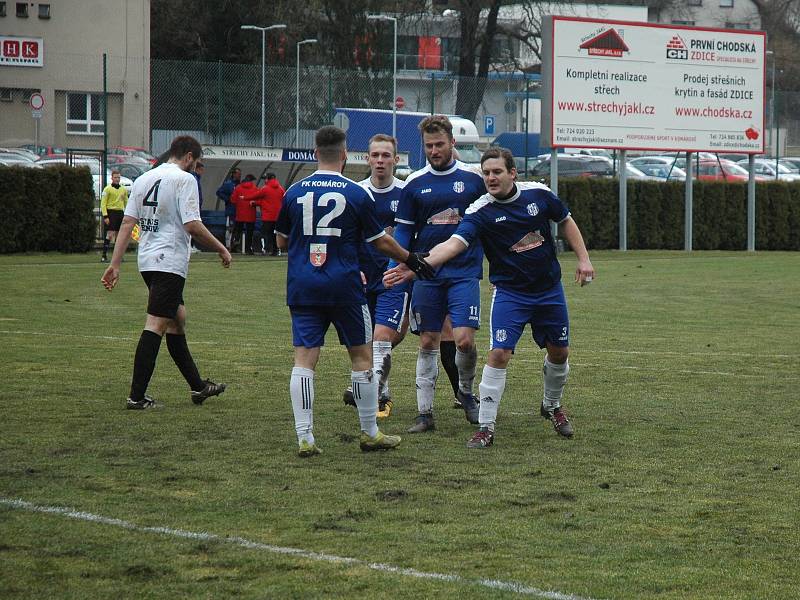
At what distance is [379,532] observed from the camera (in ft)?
19.3

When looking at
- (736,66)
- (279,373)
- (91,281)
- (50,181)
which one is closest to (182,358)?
(279,373)

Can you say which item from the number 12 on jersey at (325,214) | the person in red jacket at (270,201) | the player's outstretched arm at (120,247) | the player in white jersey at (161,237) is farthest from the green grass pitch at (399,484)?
the person in red jacket at (270,201)

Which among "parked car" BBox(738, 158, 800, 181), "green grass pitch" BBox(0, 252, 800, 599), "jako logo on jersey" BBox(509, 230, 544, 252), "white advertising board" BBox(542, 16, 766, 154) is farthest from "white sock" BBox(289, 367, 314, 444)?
"parked car" BBox(738, 158, 800, 181)

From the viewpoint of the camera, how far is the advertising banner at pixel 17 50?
48.2 metres

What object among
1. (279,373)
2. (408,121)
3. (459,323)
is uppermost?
(408,121)

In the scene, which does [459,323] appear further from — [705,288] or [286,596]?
[705,288]

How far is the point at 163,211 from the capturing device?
9.45 meters

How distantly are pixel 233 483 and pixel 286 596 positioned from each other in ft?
6.79

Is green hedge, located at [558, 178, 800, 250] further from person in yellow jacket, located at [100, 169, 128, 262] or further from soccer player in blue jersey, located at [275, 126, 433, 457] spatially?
soccer player in blue jersey, located at [275, 126, 433, 457]

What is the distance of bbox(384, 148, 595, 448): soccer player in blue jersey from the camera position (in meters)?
8.27

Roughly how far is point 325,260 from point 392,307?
1.94 metres

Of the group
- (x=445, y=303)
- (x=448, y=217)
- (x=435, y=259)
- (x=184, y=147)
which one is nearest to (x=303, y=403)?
(x=435, y=259)

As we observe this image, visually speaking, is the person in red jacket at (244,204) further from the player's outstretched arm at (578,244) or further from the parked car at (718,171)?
the player's outstretched arm at (578,244)

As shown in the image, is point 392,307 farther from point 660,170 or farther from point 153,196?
point 660,170
